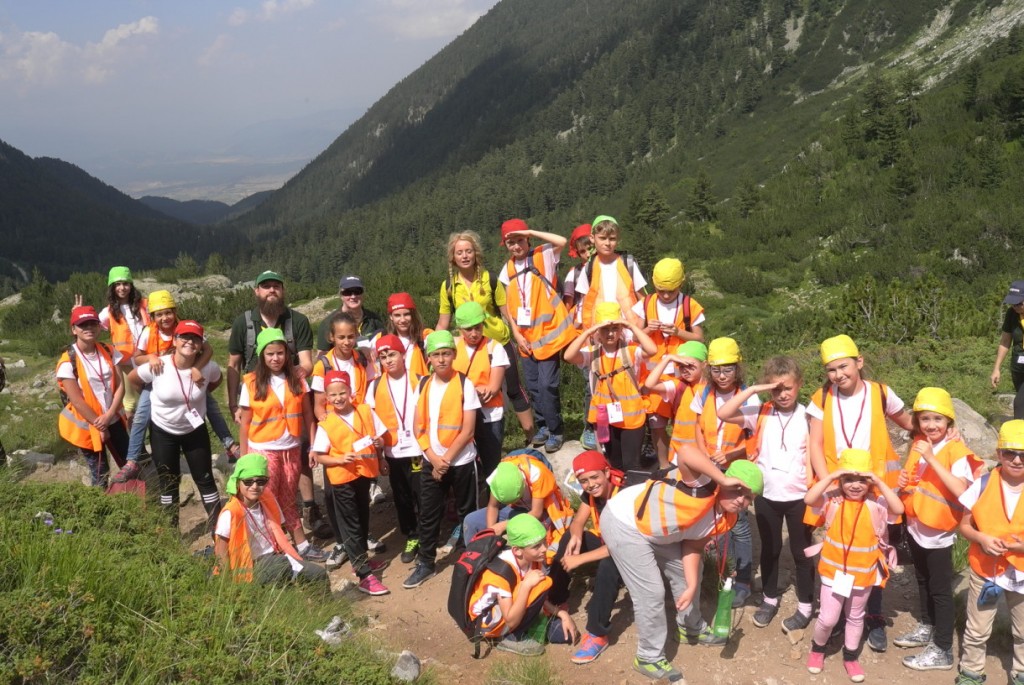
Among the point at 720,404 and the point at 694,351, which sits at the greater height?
the point at 694,351

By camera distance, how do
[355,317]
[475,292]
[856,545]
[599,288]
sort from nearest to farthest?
[856,545] → [355,317] → [599,288] → [475,292]

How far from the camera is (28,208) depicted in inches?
3784

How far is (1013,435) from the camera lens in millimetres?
3332

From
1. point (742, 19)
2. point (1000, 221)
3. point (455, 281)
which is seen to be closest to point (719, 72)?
point (742, 19)

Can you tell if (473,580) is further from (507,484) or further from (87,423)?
(87,423)

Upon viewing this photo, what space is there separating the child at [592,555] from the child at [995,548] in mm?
1775

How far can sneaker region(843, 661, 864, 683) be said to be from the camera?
12.2 ft

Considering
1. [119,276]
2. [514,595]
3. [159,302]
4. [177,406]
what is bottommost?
[514,595]

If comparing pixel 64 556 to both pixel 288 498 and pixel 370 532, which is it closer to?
pixel 288 498

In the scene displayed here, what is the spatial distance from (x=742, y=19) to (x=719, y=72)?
32.2ft

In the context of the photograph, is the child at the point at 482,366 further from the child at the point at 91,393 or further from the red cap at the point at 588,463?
the child at the point at 91,393

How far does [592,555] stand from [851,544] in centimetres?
138

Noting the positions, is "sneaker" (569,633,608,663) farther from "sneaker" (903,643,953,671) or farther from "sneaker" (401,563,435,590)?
"sneaker" (903,643,953,671)

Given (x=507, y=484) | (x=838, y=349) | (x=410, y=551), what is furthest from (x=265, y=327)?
(x=838, y=349)
